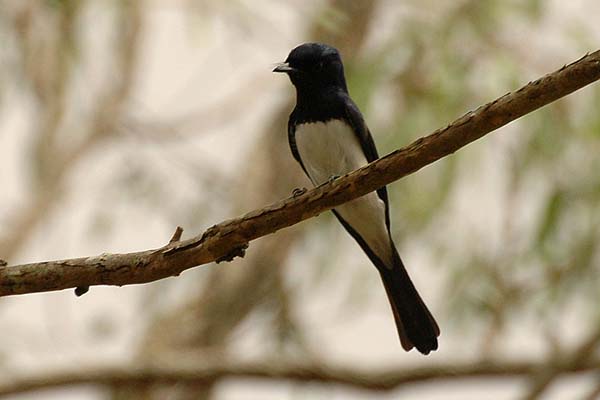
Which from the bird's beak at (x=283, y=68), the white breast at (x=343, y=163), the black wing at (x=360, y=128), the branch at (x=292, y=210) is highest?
the bird's beak at (x=283, y=68)

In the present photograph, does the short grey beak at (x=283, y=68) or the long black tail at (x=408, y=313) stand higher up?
the short grey beak at (x=283, y=68)

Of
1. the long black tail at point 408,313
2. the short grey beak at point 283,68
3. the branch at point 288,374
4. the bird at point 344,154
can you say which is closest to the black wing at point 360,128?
the bird at point 344,154

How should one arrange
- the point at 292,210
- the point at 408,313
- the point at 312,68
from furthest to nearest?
1. the point at 312,68
2. the point at 408,313
3. the point at 292,210

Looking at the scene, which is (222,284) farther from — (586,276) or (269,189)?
(586,276)

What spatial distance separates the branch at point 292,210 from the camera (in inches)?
80.7

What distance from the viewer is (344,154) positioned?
2.99m

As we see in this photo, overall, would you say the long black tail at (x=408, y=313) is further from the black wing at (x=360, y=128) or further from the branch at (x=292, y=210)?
Result: the branch at (x=292, y=210)

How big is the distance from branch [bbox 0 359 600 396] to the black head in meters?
1.51

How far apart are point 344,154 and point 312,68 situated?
27 cm

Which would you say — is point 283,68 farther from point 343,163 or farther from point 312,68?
point 343,163

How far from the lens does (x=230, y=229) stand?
7.29 ft

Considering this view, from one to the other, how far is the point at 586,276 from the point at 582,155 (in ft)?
1.63

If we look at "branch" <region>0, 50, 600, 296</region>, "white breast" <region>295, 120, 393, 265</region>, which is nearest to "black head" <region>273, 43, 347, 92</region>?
"white breast" <region>295, 120, 393, 265</region>

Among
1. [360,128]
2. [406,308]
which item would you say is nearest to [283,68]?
[360,128]
